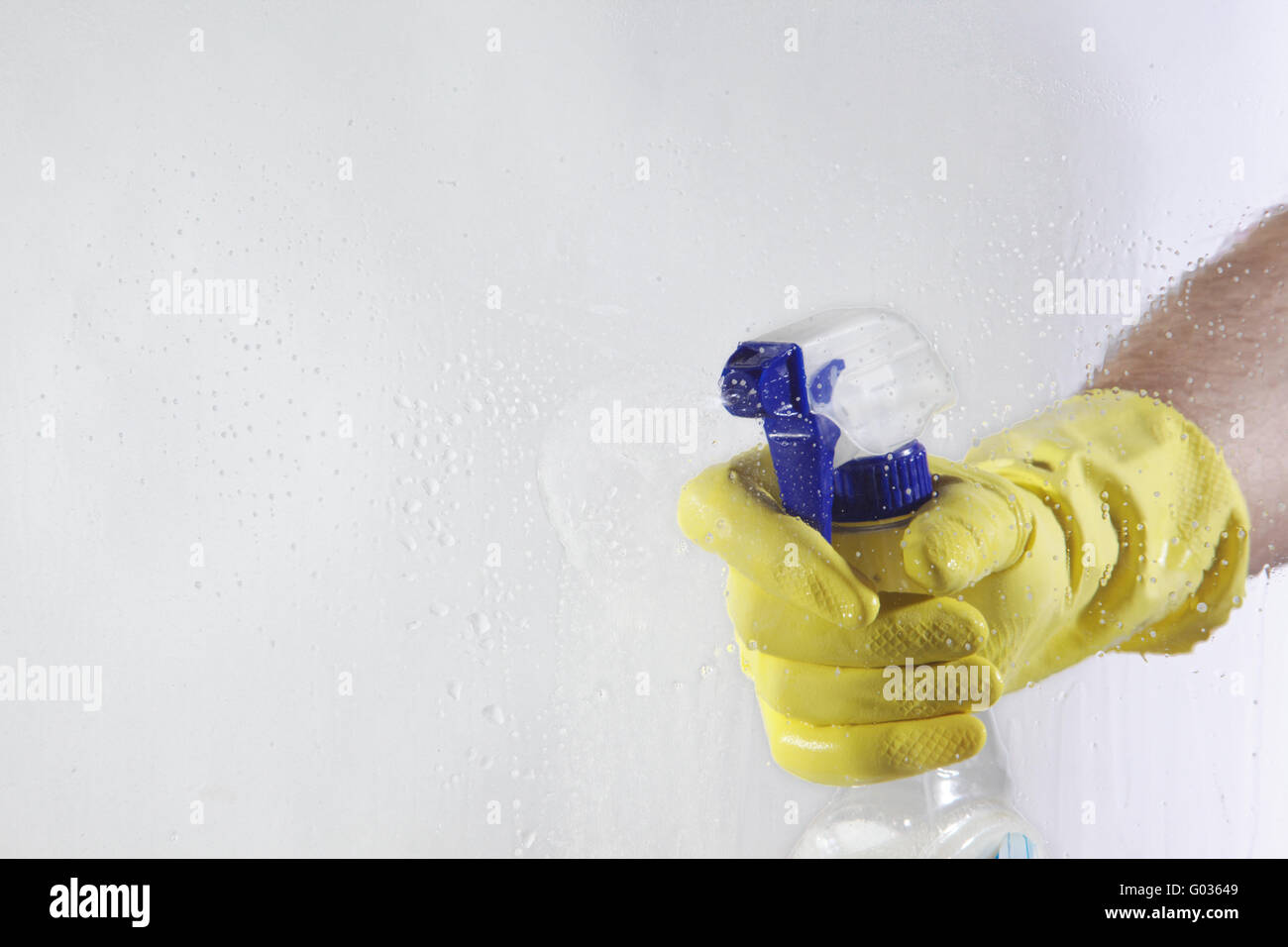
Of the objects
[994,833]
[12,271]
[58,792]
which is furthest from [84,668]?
[994,833]

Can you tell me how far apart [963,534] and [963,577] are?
0.01 m

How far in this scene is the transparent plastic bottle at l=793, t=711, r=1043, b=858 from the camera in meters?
0.41

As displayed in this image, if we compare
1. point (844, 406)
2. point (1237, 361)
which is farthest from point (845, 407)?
point (1237, 361)

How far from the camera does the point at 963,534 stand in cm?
33

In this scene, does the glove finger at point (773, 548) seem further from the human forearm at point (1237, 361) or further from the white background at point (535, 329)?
the human forearm at point (1237, 361)

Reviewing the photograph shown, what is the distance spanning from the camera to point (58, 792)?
60 centimetres

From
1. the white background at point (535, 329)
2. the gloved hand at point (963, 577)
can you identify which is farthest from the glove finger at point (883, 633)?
Answer: the white background at point (535, 329)

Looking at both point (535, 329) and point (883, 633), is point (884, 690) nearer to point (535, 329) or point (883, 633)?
point (883, 633)

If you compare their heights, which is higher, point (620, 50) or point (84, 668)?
point (620, 50)

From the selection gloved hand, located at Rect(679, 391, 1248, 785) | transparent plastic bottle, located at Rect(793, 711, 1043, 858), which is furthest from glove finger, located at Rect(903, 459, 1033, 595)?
transparent plastic bottle, located at Rect(793, 711, 1043, 858)

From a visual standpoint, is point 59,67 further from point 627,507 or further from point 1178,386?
point 1178,386

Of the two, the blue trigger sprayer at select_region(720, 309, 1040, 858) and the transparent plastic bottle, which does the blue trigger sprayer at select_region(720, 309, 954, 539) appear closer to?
the blue trigger sprayer at select_region(720, 309, 1040, 858)

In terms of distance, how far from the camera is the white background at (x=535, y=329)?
18.5 inches

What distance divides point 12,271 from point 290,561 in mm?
214
